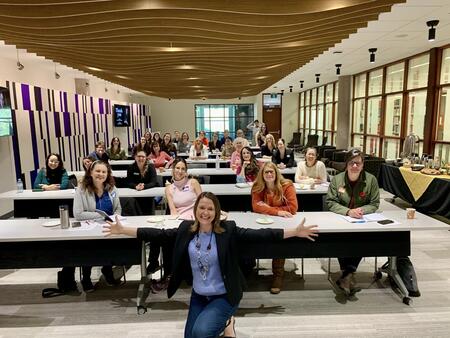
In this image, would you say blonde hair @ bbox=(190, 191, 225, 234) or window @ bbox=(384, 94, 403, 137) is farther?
window @ bbox=(384, 94, 403, 137)

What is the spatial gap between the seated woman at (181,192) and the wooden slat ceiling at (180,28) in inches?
65.1

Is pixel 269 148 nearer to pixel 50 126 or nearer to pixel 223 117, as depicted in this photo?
pixel 50 126

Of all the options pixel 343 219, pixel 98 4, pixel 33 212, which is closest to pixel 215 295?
pixel 343 219

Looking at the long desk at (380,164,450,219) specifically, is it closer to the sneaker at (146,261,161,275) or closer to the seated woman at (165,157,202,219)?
the seated woman at (165,157,202,219)

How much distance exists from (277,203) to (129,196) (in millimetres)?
2014

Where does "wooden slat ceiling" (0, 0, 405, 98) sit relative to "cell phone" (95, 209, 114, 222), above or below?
above

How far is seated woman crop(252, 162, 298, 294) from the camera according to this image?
3.45 m

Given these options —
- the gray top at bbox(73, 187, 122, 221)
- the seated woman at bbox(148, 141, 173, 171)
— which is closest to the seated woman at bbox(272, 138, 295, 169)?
the seated woman at bbox(148, 141, 173, 171)

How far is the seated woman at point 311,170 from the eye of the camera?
206 inches

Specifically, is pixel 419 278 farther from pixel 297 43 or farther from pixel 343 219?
pixel 297 43


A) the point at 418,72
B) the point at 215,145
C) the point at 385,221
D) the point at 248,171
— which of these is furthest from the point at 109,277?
the point at 418,72

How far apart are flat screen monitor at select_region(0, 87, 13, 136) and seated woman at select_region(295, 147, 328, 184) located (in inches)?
201

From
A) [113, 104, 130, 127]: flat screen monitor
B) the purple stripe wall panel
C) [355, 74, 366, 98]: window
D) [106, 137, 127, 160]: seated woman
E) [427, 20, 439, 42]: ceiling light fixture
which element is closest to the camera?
[427, 20, 439, 42]: ceiling light fixture

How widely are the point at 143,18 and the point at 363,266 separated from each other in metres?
3.81
